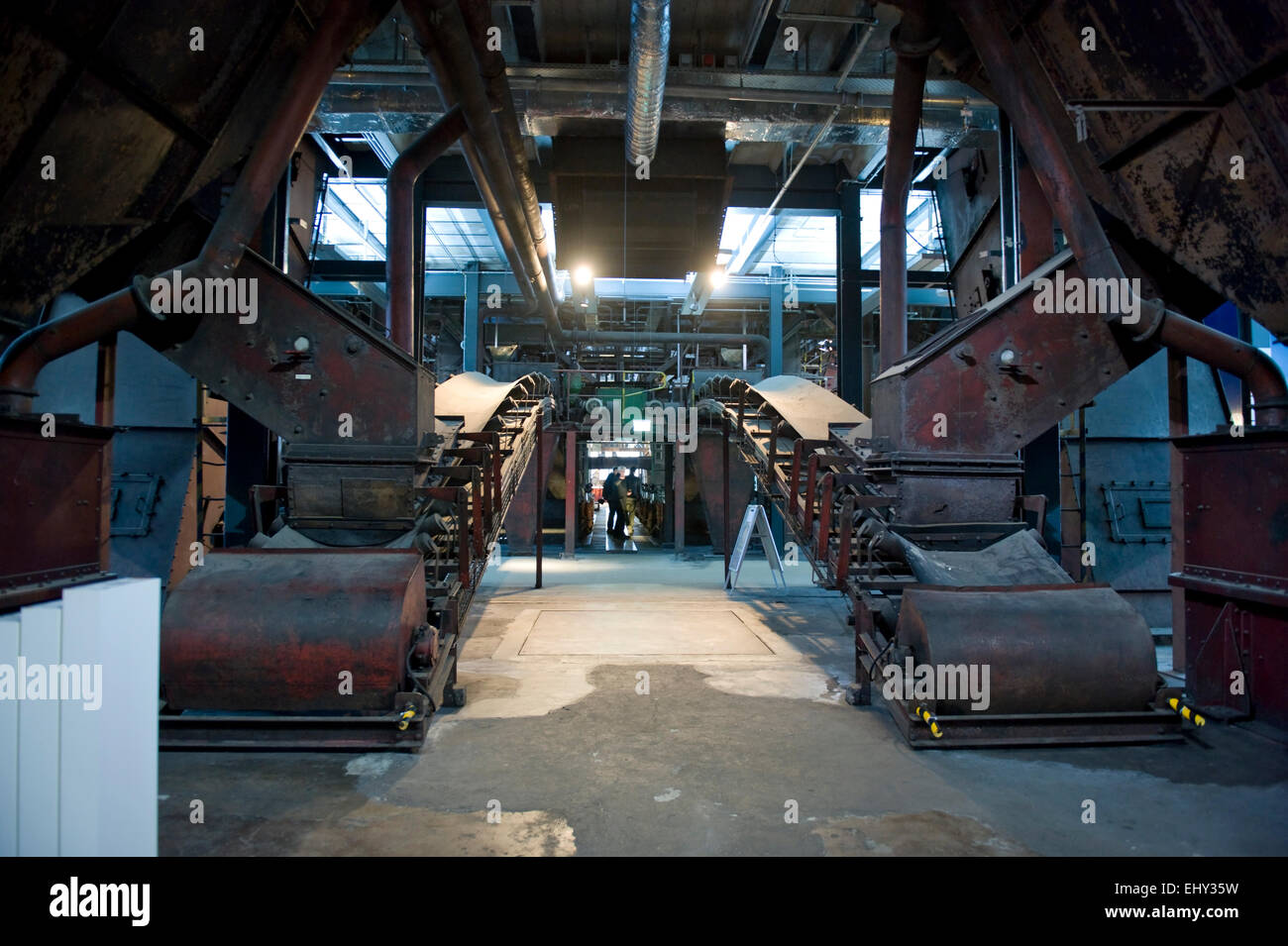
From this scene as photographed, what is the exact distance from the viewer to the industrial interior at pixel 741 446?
3041 mm

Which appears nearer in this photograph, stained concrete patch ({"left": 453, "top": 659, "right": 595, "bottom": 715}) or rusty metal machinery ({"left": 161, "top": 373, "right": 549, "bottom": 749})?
rusty metal machinery ({"left": 161, "top": 373, "right": 549, "bottom": 749})

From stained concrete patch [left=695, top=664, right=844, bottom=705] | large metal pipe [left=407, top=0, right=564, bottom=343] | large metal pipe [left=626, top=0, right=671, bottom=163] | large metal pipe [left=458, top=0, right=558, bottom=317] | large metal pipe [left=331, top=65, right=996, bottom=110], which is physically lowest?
stained concrete patch [left=695, top=664, right=844, bottom=705]

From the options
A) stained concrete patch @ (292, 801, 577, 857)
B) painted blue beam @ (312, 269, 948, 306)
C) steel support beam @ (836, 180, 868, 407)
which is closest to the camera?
stained concrete patch @ (292, 801, 577, 857)

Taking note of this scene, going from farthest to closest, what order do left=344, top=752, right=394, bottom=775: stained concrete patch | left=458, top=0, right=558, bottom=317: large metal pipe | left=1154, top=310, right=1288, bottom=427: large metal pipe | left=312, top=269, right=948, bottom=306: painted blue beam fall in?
left=312, top=269, right=948, bottom=306: painted blue beam → left=458, top=0, right=558, bottom=317: large metal pipe → left=1154, top=310, right=1288, bottom=427: large metal pipe → left=344, top=752, right=394, bottom=775: stained concrete patch

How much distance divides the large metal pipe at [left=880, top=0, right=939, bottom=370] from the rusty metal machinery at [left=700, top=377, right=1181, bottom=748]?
5.29 ft

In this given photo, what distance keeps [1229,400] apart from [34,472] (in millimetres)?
9656

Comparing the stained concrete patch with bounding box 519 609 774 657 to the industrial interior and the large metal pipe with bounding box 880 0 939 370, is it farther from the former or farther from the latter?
the large metal pipe with bounding box 880 0 939 370

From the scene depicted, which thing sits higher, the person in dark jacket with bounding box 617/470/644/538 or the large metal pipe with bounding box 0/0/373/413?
the large metal pipe with bounding box 0/0/373/413

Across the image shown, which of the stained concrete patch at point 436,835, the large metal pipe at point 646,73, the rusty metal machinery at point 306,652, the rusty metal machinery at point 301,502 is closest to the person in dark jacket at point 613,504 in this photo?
the large metal pipe at point 646,73

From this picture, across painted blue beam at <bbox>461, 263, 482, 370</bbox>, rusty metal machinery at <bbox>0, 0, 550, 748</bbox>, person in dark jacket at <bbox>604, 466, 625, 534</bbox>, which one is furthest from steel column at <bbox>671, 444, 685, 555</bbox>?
rusty metal machinery at <bbox>0, 0, 550, 748</bbox>

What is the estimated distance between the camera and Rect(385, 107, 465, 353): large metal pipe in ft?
22.9

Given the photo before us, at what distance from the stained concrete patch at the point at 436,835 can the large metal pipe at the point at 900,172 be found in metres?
5.32

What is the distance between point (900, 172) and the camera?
6.98m

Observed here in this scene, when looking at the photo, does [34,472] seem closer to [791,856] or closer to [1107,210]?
[791,856]
